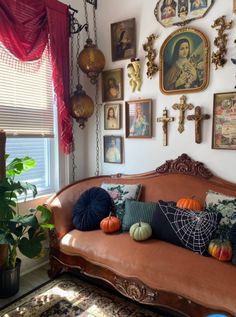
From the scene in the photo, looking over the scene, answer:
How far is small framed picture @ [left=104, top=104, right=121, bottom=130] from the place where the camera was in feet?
9.02

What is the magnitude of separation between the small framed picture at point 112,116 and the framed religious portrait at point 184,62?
55cm

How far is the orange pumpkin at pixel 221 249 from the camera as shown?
1.64 m

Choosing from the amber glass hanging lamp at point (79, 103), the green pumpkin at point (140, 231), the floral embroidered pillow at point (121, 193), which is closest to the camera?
the green pumpkin at point (140, 231)

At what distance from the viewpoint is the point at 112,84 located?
2.76m

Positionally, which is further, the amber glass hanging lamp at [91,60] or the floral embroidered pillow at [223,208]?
the amber glass hanging lamp at [91,60]

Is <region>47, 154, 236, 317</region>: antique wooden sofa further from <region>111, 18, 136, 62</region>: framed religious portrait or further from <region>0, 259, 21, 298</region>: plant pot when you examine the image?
<region>111, 18, 136, 62</region>: framed religious portrait

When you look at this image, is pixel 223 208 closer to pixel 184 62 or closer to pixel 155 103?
pixel 155 103

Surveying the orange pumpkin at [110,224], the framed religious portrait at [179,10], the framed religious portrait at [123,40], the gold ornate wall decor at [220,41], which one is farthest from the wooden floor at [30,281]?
the framed religious portrait at [179,10]

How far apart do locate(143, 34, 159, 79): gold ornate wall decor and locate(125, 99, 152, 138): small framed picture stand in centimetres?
28

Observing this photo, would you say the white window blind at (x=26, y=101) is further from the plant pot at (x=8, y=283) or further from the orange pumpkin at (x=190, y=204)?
the orange pumpkin at (x=190, y=204)

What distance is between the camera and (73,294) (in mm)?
2035

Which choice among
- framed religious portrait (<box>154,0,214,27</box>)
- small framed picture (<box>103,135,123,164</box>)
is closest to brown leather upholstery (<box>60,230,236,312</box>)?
small framed picture (<box>103,135,123,164</box>)

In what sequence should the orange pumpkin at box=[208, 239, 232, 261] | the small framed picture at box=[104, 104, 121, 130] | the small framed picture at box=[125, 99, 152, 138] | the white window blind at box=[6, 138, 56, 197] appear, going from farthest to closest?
the small framed picture at box=[104, 104, 121, 130] → the small framed picture at box=[125, 99, 152, 138] → the white window blind at box=[6, 138, 56, 197] → the orange pumpkin at box=[208, 239, 232, 261]

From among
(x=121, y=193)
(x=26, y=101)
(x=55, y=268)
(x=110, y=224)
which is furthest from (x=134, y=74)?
(x=55, y=268)
